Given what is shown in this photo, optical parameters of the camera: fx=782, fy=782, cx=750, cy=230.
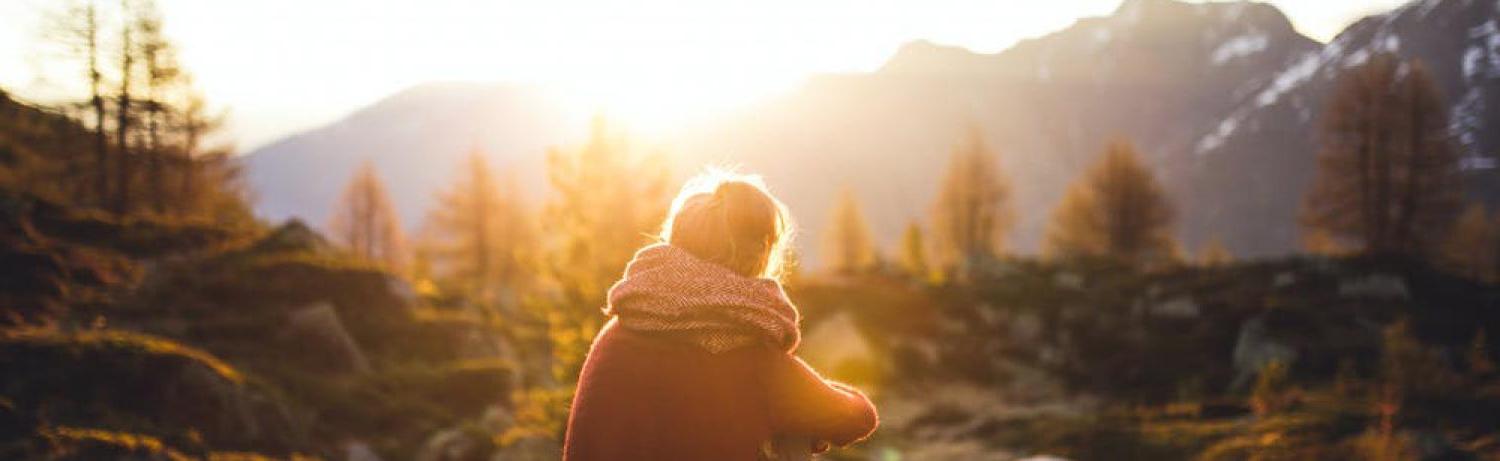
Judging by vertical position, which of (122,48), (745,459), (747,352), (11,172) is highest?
(122,48)

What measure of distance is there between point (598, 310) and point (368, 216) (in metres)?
50.0

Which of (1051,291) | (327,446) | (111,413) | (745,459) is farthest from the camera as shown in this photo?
(1051,291)

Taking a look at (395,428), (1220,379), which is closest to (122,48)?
(395,428)

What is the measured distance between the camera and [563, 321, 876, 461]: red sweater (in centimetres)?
263

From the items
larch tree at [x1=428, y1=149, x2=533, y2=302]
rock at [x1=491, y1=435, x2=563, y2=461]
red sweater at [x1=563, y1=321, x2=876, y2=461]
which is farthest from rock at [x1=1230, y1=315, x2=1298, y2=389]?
larch tree at [x1=428, y1=149, x2=533, y2=302]

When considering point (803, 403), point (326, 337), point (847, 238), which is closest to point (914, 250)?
point (847, 238)

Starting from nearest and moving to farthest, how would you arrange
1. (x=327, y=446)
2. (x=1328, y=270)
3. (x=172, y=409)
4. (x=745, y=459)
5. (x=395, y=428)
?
(x=745, y=459)
(x=172, y=409)
(x=327, y=446)
(x=395, y=428)
(x=1328, y=270)

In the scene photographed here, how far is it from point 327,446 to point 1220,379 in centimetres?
3031

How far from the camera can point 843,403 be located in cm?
279

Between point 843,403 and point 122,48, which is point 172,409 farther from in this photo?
point 122,48

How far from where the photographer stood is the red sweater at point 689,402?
263 cm

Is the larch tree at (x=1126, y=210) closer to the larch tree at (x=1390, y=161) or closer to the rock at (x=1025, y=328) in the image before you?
the larch tree at (x=1390, y=161)

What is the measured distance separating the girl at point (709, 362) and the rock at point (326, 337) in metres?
15.7

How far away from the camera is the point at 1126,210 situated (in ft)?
191
